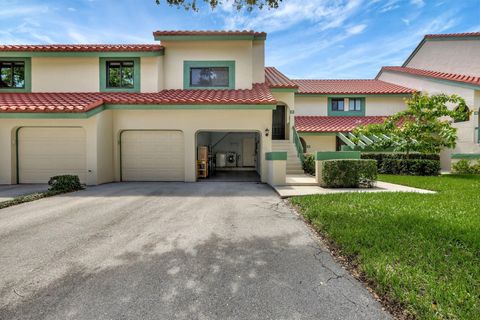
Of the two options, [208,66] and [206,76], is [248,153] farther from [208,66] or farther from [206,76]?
[208,66]

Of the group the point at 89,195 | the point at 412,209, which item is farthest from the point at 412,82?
the point at 89,195

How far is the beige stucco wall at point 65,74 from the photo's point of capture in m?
13.2

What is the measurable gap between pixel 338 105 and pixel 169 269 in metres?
19.7

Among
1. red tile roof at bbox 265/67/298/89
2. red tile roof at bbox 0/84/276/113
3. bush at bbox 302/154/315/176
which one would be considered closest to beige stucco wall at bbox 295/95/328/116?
red tile roof at bbox 265/67/298/89

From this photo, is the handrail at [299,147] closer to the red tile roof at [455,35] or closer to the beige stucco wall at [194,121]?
the beige stucco wall at [194,121]

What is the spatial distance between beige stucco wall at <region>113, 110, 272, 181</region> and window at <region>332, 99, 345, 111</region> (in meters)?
10.7

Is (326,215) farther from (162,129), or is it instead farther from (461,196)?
(162,129)

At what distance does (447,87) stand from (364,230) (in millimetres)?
18400

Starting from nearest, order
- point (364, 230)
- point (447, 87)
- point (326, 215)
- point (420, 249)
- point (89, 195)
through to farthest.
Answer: point (420, 249)
point (364, 230)
point (326, 215)
point (89, 195)
point (447, 87)

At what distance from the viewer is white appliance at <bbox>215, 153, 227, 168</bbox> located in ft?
66.8

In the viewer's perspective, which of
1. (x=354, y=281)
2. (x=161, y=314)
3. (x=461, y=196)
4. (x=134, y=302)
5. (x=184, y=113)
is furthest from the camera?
(x=184, y=113)

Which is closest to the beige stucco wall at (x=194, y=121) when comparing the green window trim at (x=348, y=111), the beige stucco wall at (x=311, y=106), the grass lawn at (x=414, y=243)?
the grass lawn at (x=414, y=243)

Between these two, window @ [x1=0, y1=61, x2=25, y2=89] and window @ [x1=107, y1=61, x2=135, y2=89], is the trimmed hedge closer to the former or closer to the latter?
window @ [x1=107, y1=61, x2=135, y2=89]

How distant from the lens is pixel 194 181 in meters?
11.6
